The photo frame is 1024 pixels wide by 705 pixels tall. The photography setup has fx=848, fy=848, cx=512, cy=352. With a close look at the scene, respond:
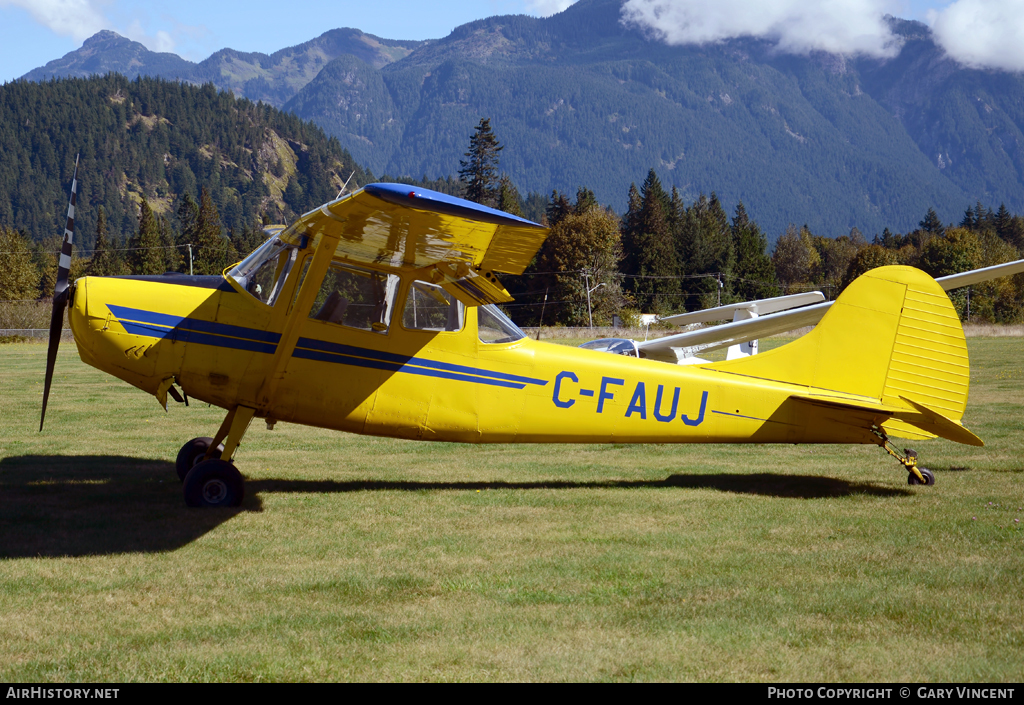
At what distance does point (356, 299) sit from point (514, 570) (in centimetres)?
315

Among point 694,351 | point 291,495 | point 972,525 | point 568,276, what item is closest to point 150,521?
point 291,495

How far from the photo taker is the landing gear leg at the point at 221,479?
763cm

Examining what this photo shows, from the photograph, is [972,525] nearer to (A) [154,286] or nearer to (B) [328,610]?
(B) [328,610]

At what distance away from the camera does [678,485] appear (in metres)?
9.12

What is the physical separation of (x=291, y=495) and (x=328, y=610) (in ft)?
11.3

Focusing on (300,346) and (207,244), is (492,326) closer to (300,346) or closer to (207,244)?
(300,346)

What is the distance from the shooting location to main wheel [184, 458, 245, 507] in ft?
25.0

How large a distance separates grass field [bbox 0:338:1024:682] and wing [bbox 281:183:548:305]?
2185 mm

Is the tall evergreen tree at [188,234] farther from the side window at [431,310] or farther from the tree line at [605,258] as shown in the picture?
the side window at [431,310]

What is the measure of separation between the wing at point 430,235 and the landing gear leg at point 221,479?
174cm

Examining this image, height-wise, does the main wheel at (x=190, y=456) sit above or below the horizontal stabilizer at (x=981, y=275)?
below

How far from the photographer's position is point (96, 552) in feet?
20.6

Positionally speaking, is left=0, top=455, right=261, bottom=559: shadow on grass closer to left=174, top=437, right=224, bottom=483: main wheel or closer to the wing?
left=174, top=437, right=224, bottom=483: main wheel

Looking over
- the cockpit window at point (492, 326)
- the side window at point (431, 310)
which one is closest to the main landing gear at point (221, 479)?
the side window at point (431, 310)
